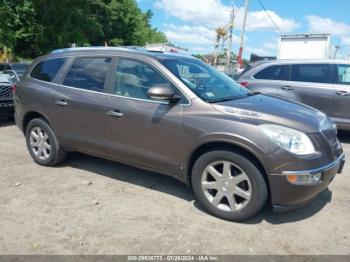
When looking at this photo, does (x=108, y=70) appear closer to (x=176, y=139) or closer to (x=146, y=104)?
(x=146, y=104)

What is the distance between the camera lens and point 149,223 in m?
3.68

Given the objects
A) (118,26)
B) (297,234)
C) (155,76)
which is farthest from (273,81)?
(118,26)

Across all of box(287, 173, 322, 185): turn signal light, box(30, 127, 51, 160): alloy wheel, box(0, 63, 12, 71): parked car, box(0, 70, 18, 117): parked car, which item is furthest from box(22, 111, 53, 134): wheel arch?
box(0, 63, 12, 71): parked car

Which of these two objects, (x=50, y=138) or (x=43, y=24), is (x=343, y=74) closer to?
(x=50, y=138)

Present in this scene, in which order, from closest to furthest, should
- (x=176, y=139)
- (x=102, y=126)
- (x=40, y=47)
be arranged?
(x=176, y=139)
(x=102, y=126)
(x=40, y=47)

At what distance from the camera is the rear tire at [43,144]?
5.14 m

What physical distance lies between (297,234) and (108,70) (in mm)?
2885

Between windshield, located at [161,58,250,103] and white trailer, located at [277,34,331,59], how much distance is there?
1068 cm

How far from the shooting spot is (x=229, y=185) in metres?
3.67

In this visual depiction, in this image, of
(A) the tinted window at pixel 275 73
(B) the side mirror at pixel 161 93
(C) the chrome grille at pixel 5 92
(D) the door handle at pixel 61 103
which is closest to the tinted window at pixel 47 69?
(D) the door handle at pixel 61 103

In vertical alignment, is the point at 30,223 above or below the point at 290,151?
below

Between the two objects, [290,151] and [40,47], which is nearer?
[290,151]

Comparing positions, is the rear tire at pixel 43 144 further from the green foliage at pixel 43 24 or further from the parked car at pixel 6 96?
the green foliage at pixel 43 24

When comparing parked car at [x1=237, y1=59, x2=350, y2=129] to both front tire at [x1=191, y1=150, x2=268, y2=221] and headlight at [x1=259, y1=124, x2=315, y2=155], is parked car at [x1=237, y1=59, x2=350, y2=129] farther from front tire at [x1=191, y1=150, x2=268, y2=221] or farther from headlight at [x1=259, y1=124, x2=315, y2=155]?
front tire at [x1=191, y1=150, x2=268, y2=221]
